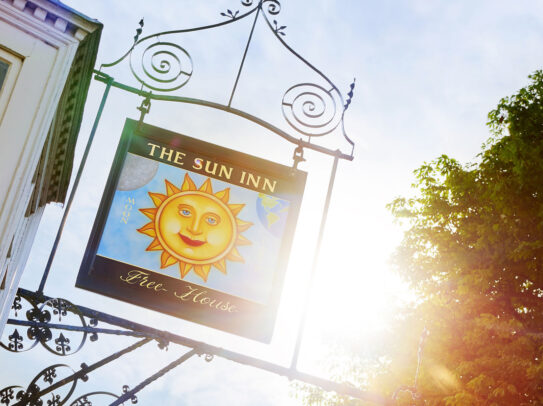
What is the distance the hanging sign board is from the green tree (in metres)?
6.21

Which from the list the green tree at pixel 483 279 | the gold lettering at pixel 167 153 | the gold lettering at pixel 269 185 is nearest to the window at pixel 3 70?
the gold lettering at pixel 167 153

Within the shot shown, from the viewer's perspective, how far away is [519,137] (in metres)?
10.1

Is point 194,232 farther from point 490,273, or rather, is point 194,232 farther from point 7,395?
point 490,273

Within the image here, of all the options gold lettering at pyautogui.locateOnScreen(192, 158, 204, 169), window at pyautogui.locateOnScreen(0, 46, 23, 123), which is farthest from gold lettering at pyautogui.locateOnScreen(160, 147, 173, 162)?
window at pyautogui.locateOnScreen(0, 46, 23, 123)

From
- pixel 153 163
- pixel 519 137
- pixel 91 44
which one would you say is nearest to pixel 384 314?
pixel 519 137

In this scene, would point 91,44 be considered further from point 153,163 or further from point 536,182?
point 536,182

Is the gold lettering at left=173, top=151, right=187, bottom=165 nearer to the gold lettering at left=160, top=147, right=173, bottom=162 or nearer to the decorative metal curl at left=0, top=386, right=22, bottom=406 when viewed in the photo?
the gold lettering at left=160, top=147, right=173, bottom=162

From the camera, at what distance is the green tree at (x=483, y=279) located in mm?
8914

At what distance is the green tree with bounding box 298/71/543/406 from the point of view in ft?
29.2

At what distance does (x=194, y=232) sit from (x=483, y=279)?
308 inches

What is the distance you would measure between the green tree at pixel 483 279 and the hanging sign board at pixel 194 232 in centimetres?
621

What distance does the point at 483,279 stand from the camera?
9656 millimetres

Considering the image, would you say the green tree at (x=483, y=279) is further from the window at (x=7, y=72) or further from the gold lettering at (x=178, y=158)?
the window at (x=7, y=72)

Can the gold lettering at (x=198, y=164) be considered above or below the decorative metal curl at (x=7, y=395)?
above
